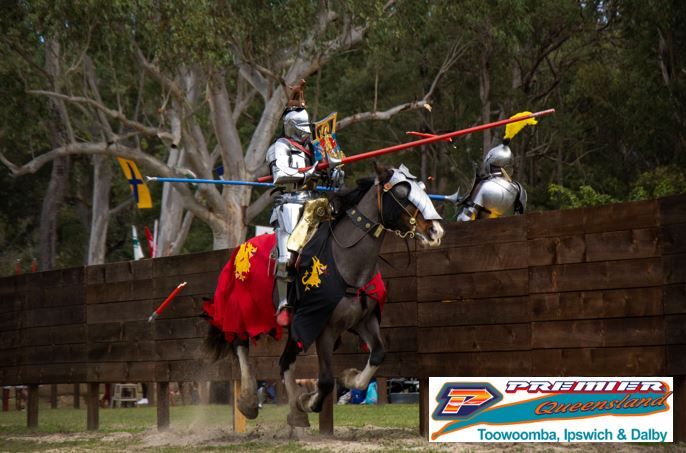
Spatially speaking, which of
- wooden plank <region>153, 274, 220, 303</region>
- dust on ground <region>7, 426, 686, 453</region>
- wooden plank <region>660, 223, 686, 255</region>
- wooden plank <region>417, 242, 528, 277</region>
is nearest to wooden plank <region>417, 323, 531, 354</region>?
wooden plank <region>417, 242, 528, 277</region>

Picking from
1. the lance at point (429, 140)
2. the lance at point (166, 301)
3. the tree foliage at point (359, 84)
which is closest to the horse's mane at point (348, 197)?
the lance at point (429, 140)

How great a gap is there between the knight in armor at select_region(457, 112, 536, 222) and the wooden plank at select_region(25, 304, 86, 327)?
19.7 feet

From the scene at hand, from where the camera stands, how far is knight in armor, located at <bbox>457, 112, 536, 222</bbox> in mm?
11391

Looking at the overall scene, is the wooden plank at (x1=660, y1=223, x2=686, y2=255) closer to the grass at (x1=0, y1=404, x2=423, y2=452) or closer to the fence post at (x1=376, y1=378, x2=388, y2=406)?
the grass at (x1=0, y1=404, x2=423, y2=452)

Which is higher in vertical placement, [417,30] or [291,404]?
[417,30]

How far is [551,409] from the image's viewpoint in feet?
29.9

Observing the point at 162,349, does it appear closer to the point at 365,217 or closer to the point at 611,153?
the point at 365,217

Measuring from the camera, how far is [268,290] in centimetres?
1079

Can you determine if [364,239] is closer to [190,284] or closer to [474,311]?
[474,311]

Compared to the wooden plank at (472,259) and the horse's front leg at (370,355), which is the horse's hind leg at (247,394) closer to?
the horse's front leg at (370,355)

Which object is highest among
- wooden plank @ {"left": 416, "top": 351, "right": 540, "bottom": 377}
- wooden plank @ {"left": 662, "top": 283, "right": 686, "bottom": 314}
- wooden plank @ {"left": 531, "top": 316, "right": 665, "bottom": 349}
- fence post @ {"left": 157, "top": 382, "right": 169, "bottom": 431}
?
wooden plank @ {"left": 662, "top": 283, "right": 686, "bottom": 314}

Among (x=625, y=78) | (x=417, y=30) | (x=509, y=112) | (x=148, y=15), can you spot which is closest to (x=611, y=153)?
(x=625, y=78)

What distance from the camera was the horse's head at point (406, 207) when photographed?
366 inches

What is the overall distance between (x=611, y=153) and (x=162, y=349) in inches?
1066
